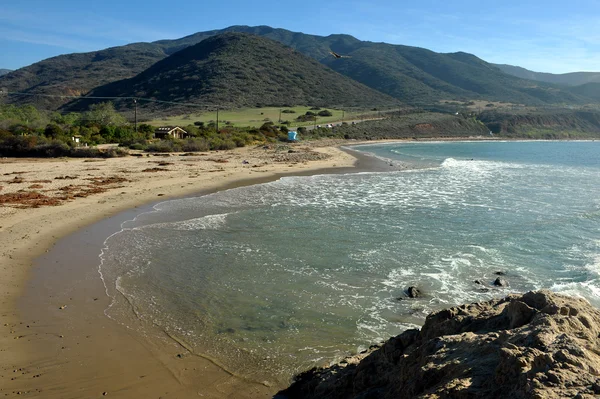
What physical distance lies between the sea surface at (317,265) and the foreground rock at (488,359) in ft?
6.64

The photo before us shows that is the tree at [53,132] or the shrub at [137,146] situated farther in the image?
the shrub at [137,146]

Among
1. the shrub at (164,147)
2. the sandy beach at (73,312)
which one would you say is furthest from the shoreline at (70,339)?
the shrub at (164,147)

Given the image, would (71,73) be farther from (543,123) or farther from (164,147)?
(543,123)

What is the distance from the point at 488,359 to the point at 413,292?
6.07 metres

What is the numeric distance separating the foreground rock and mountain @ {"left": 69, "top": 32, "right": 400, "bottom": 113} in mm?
90498

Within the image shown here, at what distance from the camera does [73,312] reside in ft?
29.2

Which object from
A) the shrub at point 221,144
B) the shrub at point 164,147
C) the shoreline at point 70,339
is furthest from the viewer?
the shrub at point 221,144

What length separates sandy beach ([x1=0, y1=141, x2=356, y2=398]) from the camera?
21.5ft

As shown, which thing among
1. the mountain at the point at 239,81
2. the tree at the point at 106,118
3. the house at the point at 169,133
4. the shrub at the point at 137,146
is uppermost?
the mountain at the point at 239,81

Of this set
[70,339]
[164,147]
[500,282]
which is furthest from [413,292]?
[164,147]

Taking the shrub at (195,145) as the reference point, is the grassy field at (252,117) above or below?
above

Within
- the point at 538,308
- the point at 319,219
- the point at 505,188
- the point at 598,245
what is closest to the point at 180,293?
the point at 538,308

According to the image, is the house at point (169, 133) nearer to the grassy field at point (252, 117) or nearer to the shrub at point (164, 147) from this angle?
the shrub at point (164, 147)

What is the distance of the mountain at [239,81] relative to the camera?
103125 millimetres
